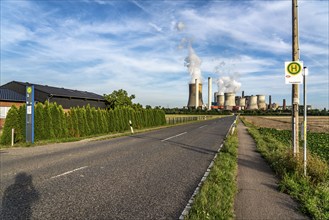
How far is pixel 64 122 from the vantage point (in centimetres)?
1972

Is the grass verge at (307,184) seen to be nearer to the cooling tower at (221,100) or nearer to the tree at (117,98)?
the tree at (117,98)

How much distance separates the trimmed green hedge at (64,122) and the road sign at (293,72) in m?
15.8

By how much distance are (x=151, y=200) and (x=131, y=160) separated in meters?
4.56

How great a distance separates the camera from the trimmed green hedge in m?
16.7

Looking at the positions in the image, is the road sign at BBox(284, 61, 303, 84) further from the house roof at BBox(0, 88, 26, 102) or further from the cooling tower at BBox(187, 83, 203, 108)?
the cooling tower at BBox(187, 83, 203, 108)

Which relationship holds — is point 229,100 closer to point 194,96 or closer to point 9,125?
point 194,96

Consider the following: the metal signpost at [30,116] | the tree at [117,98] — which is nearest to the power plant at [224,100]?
the tree at [117,98]

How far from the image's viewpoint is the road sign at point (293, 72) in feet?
24.0

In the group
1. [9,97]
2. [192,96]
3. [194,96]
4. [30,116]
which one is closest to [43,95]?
[9,97]

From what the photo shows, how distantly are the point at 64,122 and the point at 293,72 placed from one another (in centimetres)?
1675

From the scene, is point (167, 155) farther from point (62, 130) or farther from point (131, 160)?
point (62, 130)

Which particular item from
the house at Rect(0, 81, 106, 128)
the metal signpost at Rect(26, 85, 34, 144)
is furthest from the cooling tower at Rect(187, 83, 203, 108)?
the metal signpost at Rect(26, 85, 34, 144)

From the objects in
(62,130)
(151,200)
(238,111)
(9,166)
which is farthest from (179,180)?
(238,111)

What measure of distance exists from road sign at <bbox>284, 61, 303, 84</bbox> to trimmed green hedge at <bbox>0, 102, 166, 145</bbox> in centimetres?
1581
